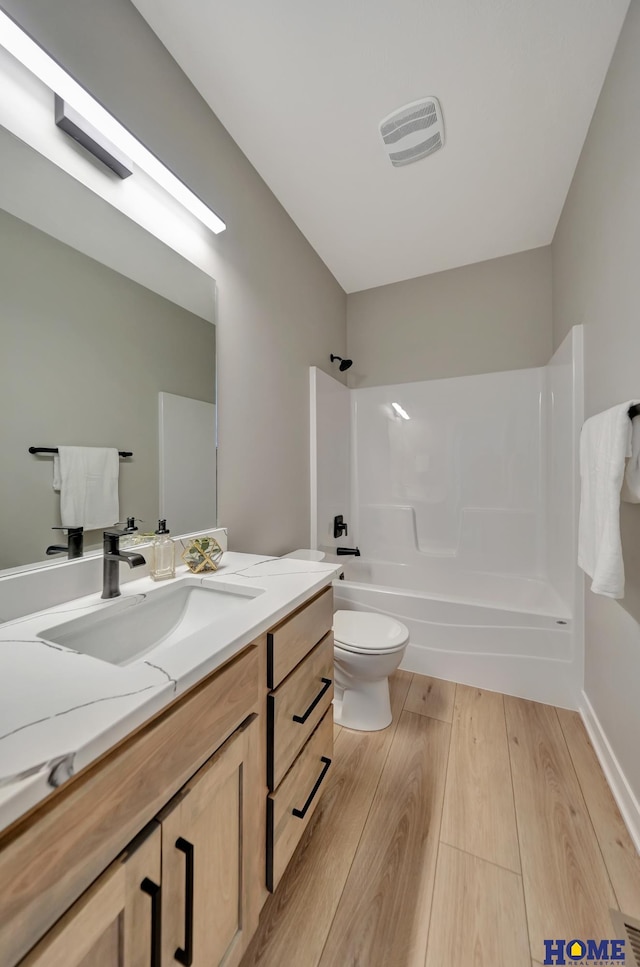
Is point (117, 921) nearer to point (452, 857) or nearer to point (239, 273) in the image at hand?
point (452, 857)

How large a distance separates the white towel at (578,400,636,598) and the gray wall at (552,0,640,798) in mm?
111

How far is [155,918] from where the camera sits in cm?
53

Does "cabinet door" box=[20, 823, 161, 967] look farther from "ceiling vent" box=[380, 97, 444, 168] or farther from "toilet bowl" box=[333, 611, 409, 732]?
"ceiling vent" box=[380, 97, 444, 168]

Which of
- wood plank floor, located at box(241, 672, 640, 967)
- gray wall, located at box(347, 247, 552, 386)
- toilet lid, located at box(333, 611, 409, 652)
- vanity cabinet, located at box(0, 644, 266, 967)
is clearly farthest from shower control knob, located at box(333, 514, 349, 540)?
vanity cabinet, located at box(0, 644, 266, 967)

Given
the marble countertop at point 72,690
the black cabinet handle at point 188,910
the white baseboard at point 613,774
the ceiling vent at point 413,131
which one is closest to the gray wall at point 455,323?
the ceiling vent at point 413,131

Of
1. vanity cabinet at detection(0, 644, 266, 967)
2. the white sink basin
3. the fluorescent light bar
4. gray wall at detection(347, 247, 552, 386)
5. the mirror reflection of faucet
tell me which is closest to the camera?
vanity cabinet at detection(0, 644, 266, 967)

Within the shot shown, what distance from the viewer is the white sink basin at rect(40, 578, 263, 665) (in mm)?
814

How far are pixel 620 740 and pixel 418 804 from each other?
0.75 m

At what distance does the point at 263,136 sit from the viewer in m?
1.59

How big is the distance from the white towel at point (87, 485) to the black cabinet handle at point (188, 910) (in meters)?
0.76

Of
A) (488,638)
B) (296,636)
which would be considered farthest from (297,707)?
(488,638)

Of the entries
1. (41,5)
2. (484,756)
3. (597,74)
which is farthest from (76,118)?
(484,756)

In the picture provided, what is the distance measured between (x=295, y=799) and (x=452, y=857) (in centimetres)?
55

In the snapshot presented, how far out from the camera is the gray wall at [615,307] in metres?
1.16
